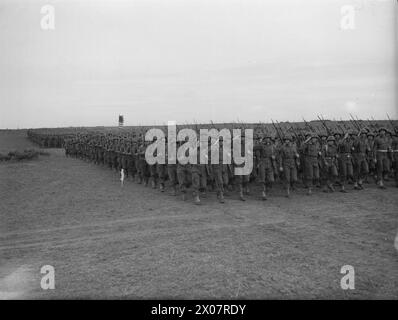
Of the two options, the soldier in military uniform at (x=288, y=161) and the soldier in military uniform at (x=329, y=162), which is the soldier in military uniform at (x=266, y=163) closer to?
the soldier in military uniform at (x=288, y=161)

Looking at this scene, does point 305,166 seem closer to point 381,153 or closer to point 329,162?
point 329,162

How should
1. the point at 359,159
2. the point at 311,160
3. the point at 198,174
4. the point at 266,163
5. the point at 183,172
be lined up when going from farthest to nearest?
the point at 359,159, the point at 311,160, the point at 266,163, the point at 183,172, the point at 198,174

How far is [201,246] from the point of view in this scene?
758 cm

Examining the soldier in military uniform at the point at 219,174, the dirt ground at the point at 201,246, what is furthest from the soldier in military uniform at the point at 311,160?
the soldier in military uniform at the point at 219,174

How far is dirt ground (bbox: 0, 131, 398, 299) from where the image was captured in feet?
18.6

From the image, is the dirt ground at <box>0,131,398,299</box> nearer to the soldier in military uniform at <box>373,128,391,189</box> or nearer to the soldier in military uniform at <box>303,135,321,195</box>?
the soldier in military uniform at <box>303,135,321,195</box>

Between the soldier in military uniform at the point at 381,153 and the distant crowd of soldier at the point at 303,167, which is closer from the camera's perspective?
the distant crowd of soldier at the point at 303,167

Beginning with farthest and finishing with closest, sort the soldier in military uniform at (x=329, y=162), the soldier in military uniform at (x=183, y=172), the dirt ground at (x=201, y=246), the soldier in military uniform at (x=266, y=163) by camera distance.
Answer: the soldier in military uniform at (x=329, y=162) → the soldier in military uniform at (x=266, y=163) → the soldier in military uniform at (x=183, y=172) → the dirt ground at (x=201, y=246)

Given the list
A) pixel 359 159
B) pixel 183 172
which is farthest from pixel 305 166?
pixel 183 172

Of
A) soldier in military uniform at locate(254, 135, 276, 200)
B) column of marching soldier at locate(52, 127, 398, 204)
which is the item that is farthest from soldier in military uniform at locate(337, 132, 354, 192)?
soldier in military uniform at locate(254, 135, 276, 200)

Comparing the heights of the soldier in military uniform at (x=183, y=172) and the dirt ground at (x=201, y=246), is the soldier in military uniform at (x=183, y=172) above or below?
above

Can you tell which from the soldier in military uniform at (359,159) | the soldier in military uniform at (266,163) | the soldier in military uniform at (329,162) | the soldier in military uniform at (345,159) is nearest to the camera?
the soldier in military uniform at (266,163)

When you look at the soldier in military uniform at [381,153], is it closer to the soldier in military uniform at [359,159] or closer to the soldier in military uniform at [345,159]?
the soldier in military uniform at [359,159]

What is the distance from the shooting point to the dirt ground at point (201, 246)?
5672 millimetres
